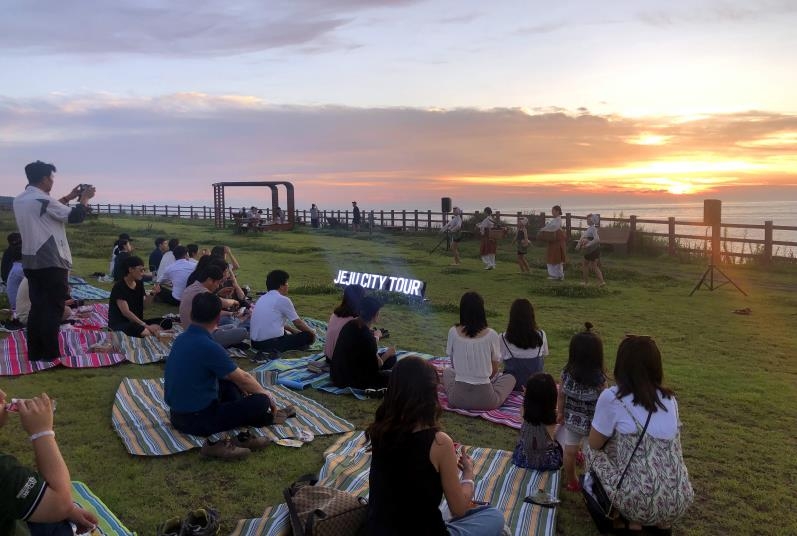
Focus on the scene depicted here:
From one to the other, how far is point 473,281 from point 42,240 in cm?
1032

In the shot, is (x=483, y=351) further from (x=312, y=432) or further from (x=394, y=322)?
(x=394, y=322)

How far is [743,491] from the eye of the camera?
427cm

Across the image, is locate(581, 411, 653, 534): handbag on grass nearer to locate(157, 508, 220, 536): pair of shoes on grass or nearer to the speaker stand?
locate(157, 508, 220, 536): pair of shoes on grass

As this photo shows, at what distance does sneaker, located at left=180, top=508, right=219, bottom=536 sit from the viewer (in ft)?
11.4

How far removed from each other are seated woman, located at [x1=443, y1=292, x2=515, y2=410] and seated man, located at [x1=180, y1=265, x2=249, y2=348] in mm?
2486

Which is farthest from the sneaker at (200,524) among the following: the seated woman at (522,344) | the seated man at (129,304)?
the seated man at (129,304)

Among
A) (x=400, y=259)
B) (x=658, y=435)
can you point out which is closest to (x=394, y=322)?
(x=658, y=435)

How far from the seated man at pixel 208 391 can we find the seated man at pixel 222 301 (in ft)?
5.44

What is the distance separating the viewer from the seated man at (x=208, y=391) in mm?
4684

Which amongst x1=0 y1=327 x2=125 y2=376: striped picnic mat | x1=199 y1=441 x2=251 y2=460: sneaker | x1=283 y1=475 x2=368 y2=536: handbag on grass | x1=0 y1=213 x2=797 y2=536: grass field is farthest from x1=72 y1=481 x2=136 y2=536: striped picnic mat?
x1=0 y1=327 x2=125 y2=376: striped picnic mat

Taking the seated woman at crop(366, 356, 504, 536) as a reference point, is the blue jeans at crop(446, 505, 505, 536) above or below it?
below

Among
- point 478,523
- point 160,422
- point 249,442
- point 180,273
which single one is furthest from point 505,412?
point 180,273

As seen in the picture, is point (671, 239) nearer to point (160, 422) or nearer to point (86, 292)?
point (86, 292)

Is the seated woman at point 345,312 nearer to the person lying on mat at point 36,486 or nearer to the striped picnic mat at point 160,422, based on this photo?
the striped picnic mat at point 160,422
